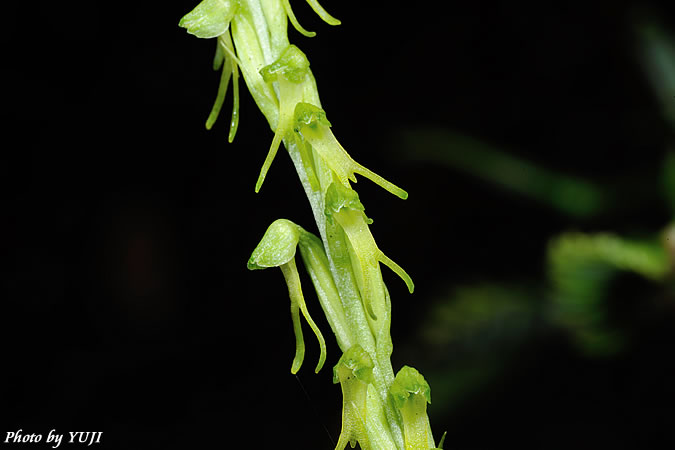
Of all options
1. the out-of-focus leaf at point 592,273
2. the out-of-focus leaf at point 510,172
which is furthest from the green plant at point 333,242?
the out-of-focus leaf at point 510,172

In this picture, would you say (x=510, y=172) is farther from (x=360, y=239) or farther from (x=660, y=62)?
(x=360, y=239)

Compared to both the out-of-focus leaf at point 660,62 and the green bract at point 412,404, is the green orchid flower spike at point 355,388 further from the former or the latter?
the out-of-focus leaf at point 660,62

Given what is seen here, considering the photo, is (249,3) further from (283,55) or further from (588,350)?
Answer: (588,350)

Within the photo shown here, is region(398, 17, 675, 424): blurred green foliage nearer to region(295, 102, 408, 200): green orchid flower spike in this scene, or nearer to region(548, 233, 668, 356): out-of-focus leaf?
region(548, 233, 668, 356): out-of-focus leaf

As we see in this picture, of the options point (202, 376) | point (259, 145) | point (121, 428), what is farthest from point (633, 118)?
point (121, 428)

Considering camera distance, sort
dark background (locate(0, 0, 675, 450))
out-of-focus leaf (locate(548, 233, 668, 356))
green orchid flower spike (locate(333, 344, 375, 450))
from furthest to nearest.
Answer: dark background (locate(0, 0, 675, 450))
out-of-focus leaf (locate(548, 233, 668, 356))
green orchid flower spike (locate(333, 344, 375, 450))

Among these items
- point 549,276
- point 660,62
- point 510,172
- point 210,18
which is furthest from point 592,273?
point 210,18

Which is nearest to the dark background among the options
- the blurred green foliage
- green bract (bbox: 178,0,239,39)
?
the blurred green foliage
